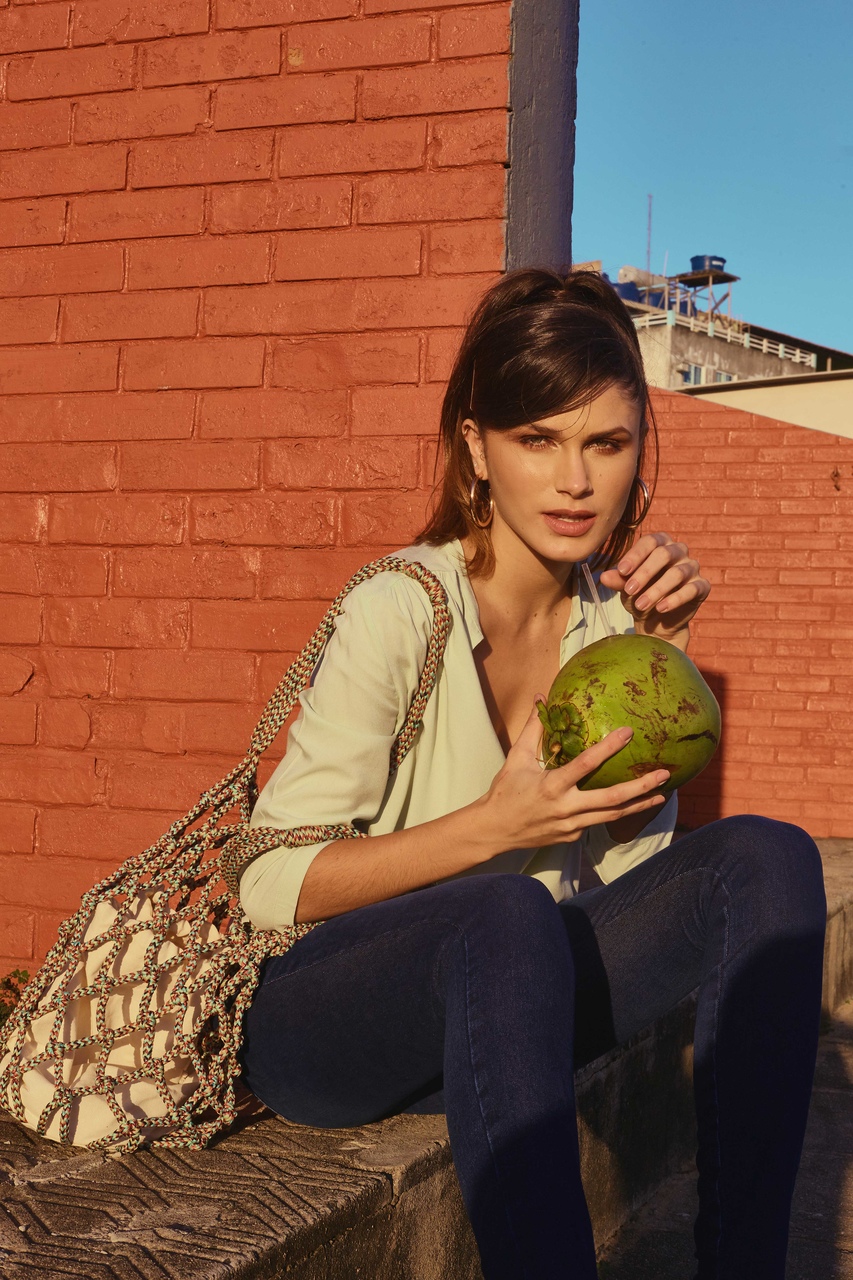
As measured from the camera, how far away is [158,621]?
293 cm

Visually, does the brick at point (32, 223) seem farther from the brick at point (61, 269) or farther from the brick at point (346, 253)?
the brick at point (346, 253)

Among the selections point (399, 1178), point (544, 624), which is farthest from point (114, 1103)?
point (544, 624)

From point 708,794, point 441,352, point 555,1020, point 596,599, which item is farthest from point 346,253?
point 708,794

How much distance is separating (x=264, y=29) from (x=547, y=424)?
56.2 inches

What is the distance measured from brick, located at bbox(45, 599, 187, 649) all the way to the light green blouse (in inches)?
34.6

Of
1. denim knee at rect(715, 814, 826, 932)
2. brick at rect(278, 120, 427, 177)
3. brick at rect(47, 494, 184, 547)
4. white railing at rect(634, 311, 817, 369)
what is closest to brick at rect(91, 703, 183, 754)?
brick at rect(47, 494, 184, 547)

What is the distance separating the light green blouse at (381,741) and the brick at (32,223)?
1441mm

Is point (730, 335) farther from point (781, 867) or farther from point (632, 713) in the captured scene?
point (632, 713)

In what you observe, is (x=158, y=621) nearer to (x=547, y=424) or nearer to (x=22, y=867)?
(x=22, y=867)

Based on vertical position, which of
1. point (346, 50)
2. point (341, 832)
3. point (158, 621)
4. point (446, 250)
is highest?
point (346, 50)

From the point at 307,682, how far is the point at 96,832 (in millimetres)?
1078

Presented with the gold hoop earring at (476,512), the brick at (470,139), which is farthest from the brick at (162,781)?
the brick at (470,139)

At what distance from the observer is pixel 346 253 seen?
2.85 meters

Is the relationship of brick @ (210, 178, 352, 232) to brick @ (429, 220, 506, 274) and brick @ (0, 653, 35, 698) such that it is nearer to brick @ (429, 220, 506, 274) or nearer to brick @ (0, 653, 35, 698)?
brick @ (429, 220, 506, 274)
